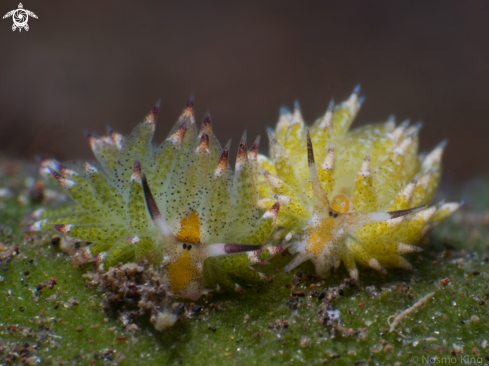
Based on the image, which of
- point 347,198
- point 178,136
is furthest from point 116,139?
point 347,198

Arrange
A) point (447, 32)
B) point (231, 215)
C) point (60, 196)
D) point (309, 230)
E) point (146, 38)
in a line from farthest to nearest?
point (146, 38)
point (447, 32)
point (60, 196)
point (309, 230)
point (231, 215)

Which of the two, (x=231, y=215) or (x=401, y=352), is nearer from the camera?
(x=401, y=352)

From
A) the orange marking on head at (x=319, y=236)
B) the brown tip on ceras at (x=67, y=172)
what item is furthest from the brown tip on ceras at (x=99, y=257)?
the orange marking on head at (x=319, y=236)

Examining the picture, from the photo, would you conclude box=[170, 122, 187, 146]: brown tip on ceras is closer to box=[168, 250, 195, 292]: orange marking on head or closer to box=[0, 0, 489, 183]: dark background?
box=[168, 250, 195, 292]: orange marking on head

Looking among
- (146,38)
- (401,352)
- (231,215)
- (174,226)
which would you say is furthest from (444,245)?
(146,38)

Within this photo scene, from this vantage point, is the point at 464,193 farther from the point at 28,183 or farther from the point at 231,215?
the point at 28,183

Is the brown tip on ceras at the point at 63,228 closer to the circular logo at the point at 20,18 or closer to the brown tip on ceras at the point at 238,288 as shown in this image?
the brown tip on ceras at the point at 238,288

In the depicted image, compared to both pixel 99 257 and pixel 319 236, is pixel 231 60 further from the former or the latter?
pixel 99 257
